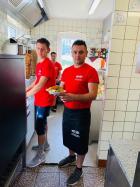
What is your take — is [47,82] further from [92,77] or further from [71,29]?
[71,29]

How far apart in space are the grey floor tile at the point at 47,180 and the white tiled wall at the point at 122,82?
0.60 m

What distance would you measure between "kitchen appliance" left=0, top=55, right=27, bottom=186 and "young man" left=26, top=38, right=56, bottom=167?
39 cm

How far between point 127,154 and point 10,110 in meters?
0.90

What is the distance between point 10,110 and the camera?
4.69 ft

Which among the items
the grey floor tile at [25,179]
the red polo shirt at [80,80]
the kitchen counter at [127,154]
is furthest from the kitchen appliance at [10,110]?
the kitchen counter at [127,154]

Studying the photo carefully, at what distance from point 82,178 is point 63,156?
47 cm

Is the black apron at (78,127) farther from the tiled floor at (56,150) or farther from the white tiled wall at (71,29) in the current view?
the white tiled wall at (71,29)

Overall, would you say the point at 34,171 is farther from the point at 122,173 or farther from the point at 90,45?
the point at 90,45

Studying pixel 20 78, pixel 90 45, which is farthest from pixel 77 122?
pixel 90 45

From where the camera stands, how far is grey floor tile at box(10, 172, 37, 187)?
6.34 feet

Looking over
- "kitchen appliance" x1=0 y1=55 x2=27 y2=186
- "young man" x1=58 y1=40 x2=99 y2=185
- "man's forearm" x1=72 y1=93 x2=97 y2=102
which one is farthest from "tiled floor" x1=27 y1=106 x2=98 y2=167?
"man's forearm" x1=72 y1=93 x2=97 y2=102

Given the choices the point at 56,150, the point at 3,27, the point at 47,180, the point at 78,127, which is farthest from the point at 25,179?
the point at 3,27

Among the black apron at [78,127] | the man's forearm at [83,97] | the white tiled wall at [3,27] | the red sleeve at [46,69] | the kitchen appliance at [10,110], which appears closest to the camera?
the kitchen appliance at [10,110]

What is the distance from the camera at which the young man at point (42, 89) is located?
6.93 ft
